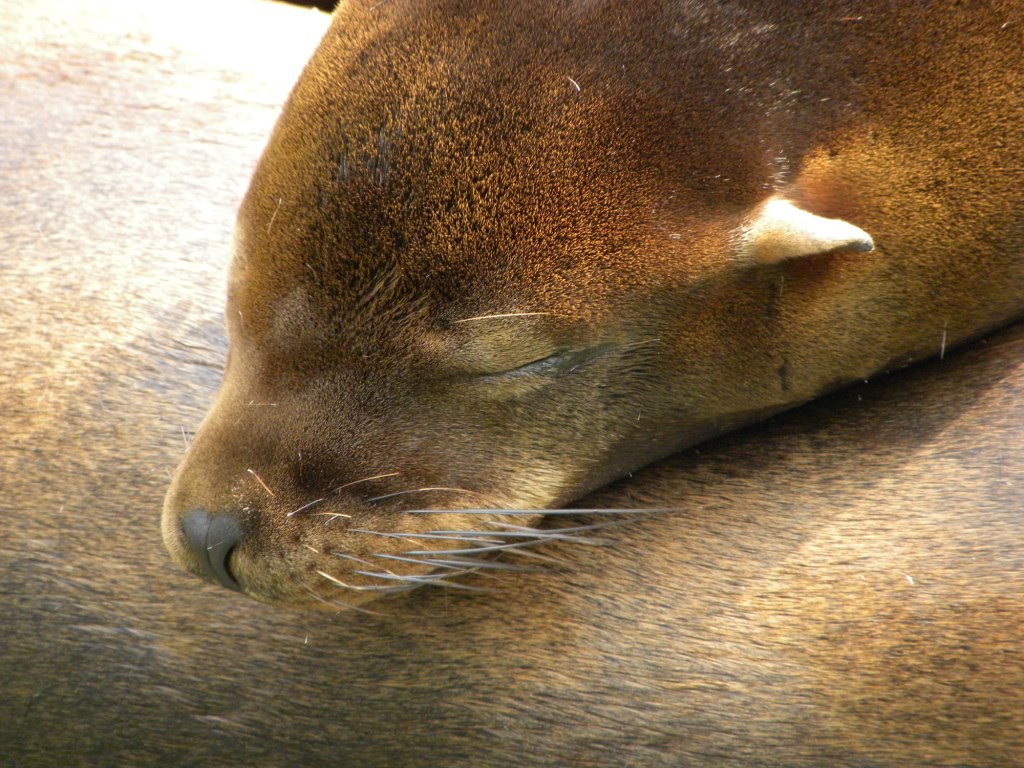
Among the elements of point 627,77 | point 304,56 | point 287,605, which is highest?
point 304,56

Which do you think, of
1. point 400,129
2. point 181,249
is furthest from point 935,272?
point 181,249

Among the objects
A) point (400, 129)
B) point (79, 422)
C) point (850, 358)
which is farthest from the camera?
point (79, 422)

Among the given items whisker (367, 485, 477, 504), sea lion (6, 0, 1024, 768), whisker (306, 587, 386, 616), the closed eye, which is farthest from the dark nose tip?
the closed eye

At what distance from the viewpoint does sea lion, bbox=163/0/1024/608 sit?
5.95 ft

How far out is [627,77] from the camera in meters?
1.84

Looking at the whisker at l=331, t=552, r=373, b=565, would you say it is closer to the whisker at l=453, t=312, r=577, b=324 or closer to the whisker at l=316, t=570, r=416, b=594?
the whisker at l=316, t=570, r=416, b=594

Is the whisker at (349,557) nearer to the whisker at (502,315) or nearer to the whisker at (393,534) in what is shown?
the whisker at (393,534)

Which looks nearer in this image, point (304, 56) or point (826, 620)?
point (826, 620)

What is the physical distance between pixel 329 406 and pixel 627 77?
2.40ft

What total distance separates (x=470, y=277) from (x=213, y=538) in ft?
2.05

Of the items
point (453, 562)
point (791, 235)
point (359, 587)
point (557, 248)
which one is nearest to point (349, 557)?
point (359, 587)

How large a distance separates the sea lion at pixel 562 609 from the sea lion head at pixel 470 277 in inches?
11.8

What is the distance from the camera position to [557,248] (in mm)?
1844

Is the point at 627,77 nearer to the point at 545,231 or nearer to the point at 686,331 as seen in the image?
the point at 545,231
